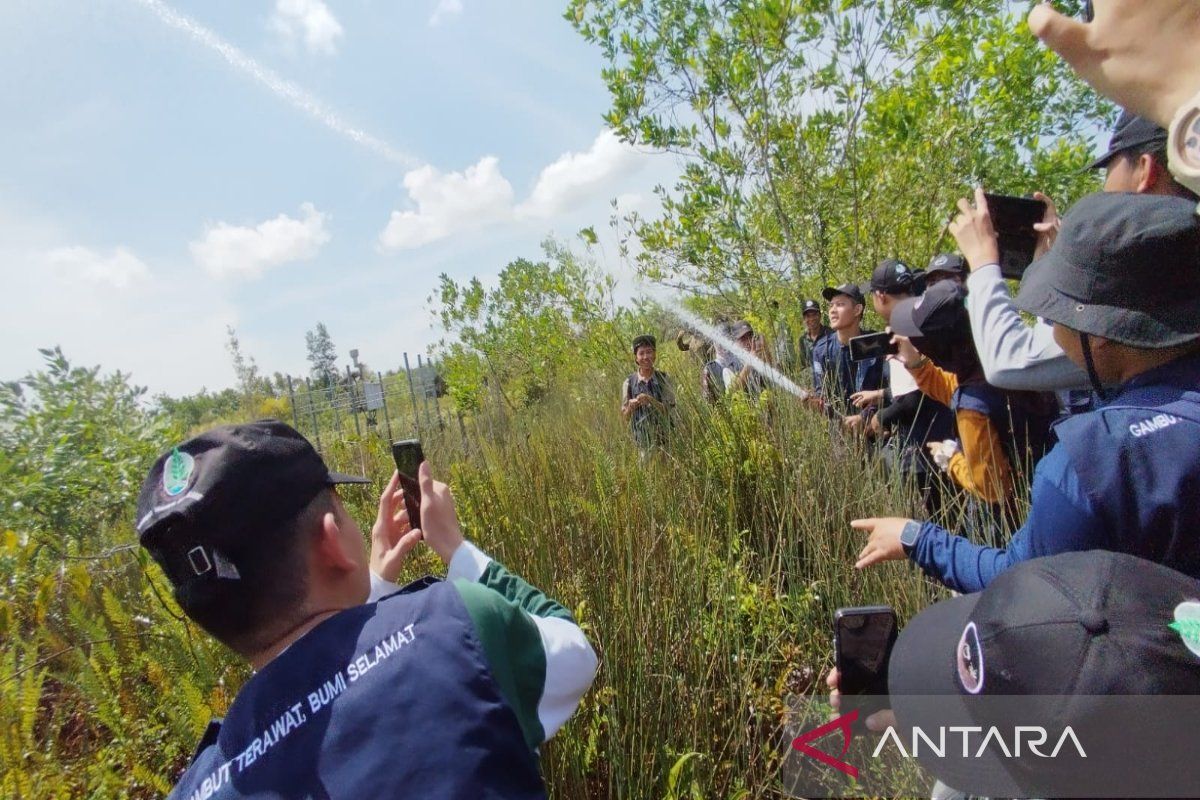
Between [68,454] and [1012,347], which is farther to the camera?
[68,454]

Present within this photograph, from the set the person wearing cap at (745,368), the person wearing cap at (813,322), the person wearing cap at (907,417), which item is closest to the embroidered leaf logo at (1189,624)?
the person wearing cap at (907,417)

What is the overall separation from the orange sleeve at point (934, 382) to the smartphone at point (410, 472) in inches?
86.4

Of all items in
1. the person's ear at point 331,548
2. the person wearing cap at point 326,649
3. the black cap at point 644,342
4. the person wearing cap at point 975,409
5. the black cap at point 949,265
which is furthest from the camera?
the black cap at point 644,342

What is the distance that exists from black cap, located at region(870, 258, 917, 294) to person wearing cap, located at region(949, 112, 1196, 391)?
1.19m

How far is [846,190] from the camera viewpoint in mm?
4219

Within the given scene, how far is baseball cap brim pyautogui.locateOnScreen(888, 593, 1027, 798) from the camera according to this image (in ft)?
2.74

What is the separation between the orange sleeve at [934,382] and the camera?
2648 millimetres

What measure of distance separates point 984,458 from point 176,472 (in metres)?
2.32

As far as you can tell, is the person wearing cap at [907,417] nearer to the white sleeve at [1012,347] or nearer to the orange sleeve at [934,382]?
the orange sleeve at [934,382]

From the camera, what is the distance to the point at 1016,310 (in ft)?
5.24

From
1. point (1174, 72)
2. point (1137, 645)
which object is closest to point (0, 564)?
point (1137, 645)

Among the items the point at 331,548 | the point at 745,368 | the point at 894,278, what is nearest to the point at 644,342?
the point at 745,368

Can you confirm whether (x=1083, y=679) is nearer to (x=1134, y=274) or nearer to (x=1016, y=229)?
(x=1134, y=274)

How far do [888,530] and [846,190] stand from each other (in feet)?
11.3
